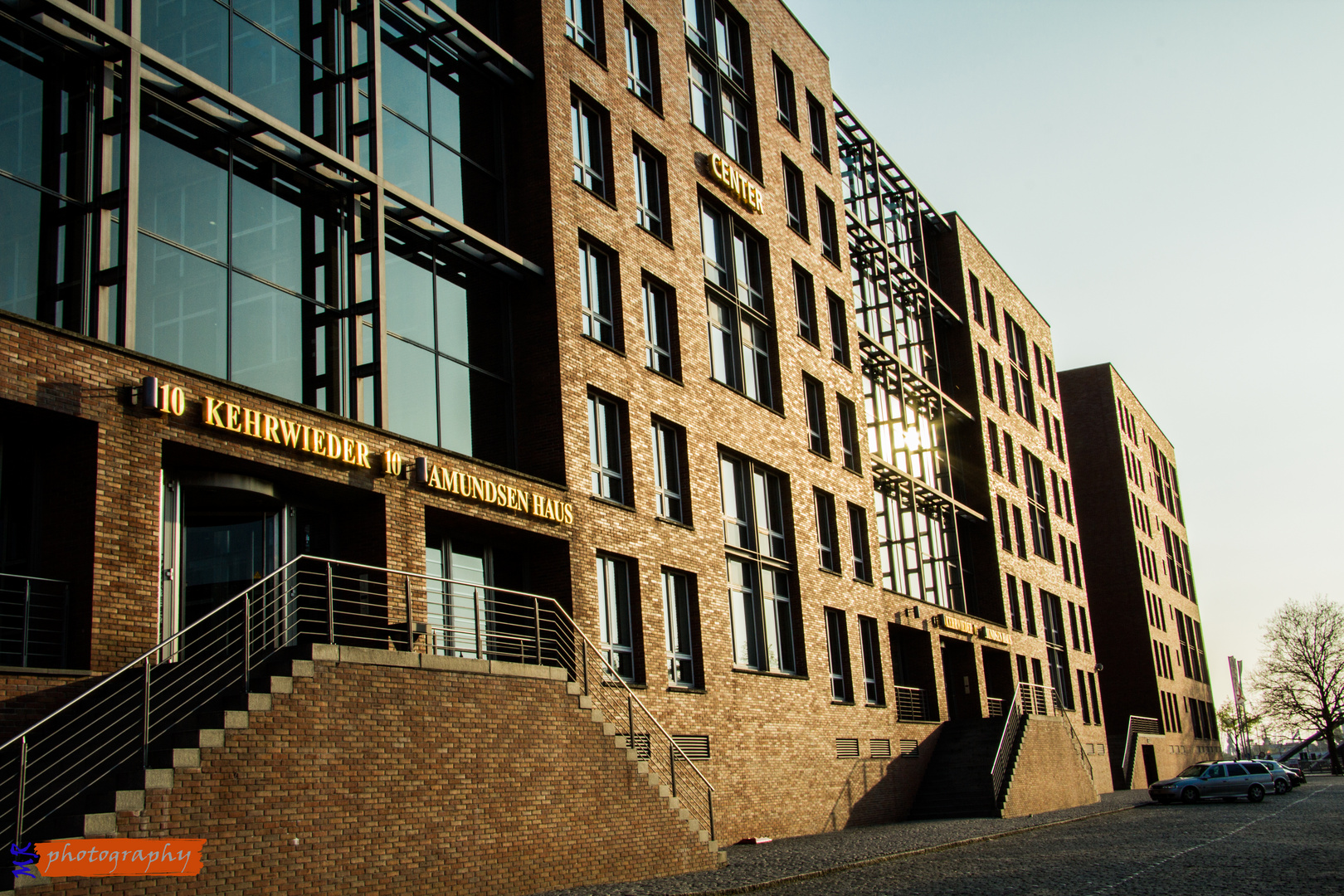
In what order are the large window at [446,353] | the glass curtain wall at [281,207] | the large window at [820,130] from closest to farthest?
the glass curtain wall at [281,207] < the large window at [446,353] < the large window at [820,130]

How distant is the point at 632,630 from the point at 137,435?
11.1 m

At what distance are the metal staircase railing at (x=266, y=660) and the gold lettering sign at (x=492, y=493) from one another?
1.51 meters

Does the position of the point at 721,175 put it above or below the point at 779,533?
above

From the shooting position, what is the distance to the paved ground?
15508 millimetres

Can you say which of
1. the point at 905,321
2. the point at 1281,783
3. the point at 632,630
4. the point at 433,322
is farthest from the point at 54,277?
the point at 1281,783

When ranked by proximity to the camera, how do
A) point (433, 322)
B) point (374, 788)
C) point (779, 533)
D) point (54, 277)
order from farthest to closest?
point (779, 533) → point (433, 322) → point (54, 277) → point (374, 788)

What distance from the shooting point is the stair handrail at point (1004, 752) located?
33000 millimetres

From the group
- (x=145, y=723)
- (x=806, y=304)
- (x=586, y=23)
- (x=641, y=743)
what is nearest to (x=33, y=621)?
(x=145, y=723)

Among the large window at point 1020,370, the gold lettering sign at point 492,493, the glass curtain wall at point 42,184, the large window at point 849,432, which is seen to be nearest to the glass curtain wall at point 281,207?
the glass curtain wall at point 42,184

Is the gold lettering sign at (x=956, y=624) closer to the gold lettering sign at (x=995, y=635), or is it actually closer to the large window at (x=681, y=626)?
the gold lettering sign at (x=995, y=635)

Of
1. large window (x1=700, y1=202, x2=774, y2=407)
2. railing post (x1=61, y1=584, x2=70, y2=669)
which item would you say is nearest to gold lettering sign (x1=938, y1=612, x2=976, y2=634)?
large window (x1=700, y1=202, x2=774, y2=407)

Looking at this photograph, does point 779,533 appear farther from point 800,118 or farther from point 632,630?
point 800,118

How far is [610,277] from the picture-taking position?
25.8 m

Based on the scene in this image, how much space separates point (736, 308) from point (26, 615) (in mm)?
19863
